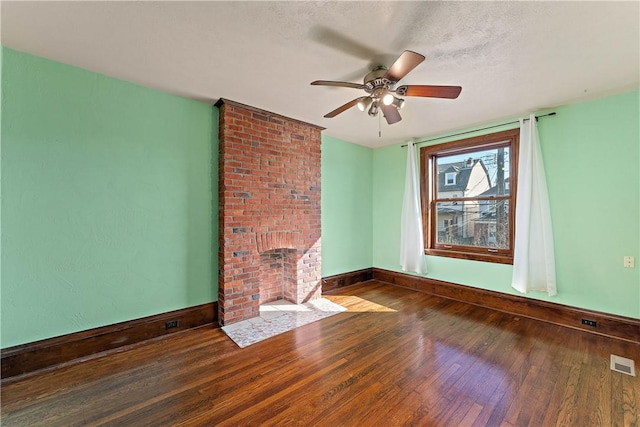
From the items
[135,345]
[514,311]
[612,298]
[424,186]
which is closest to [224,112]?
[135,345]

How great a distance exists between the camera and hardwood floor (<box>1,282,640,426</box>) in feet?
5.39

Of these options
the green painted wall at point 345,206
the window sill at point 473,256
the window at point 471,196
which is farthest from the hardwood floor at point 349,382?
the green painted wall at point 345,206

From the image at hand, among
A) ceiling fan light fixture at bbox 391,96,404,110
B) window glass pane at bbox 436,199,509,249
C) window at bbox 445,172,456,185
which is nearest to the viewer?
ceiling fan light fixture at bbox 391,96,404,110

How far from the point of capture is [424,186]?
4254 millimetres

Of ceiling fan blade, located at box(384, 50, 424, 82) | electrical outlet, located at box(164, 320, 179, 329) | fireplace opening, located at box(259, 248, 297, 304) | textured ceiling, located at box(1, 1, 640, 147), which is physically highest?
textured ceiling, located at box(1, 1, 640, 147)

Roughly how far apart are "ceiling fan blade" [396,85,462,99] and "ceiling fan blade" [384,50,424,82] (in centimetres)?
14

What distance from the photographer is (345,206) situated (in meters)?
4.48

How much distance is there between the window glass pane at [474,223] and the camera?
11.7ft

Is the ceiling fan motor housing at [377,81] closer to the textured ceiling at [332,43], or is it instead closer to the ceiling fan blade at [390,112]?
the textured ceiling at [332,43]

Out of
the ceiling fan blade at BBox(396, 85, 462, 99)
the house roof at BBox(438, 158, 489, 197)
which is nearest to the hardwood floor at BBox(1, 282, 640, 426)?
the house roof at BBox(438, 158, 489, 197)

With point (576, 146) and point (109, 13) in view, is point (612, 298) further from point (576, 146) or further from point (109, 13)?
point (109, 13)

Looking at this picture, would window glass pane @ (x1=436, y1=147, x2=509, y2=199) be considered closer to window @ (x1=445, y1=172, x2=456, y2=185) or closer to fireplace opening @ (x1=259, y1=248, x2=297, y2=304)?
window @ (x1=445, y1=172, x2=456, y2=185)

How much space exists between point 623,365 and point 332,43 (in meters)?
3.61

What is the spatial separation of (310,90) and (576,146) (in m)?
3.11
